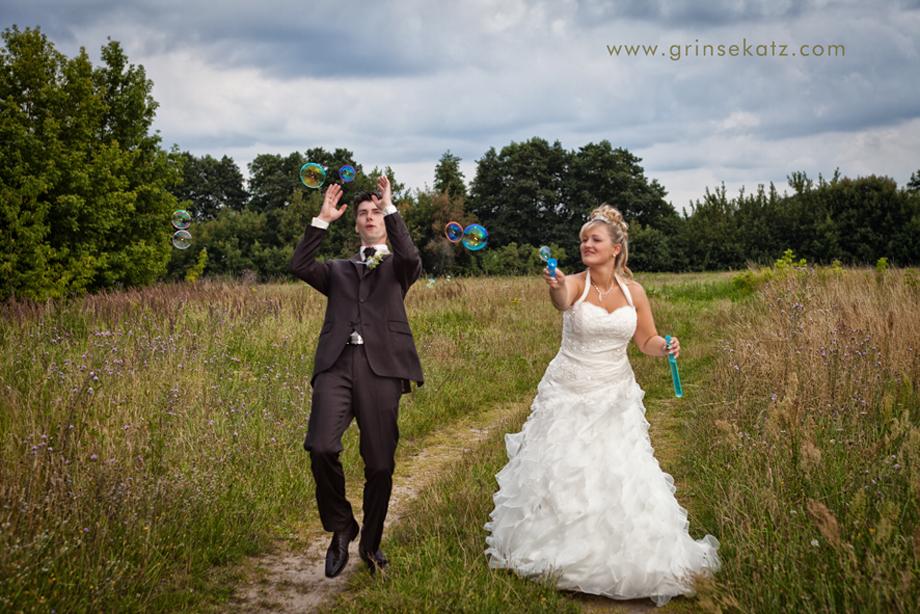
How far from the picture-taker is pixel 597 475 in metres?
3.64

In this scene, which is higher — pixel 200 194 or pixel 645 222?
pixel 200 194

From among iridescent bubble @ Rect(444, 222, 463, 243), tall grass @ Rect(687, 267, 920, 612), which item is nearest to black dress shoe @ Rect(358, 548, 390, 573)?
tall grass @ Rect(687, 267, 920, 612)

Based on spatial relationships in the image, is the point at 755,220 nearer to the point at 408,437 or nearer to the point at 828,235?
the point at 828,235

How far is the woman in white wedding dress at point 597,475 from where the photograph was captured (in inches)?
135

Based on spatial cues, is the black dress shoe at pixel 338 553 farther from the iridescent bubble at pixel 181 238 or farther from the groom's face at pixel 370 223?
the iridescent bubble at pixel 181 238

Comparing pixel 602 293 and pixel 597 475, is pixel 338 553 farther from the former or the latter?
pixel 602 293

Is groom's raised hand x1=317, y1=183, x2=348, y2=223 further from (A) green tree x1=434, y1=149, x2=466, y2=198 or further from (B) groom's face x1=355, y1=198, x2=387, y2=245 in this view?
(A) green tree x1=434, y1=149, x2=466, y2=198

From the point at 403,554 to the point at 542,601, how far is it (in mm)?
1101

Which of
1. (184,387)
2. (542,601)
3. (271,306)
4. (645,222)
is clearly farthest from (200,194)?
(542,601)

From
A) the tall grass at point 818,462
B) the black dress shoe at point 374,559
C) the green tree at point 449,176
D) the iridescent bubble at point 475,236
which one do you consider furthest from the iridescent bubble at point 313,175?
the green tree at point 449,176

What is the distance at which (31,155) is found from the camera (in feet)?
46.3

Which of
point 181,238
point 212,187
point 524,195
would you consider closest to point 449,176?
point 524,195

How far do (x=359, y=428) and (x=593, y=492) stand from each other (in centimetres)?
146

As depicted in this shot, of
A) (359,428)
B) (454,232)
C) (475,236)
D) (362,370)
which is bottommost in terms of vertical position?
(359,428)
